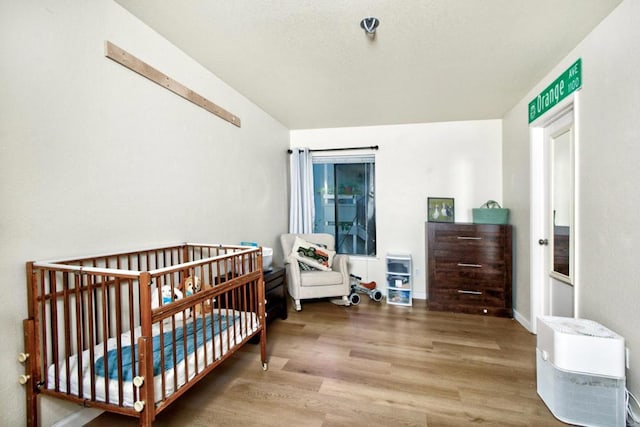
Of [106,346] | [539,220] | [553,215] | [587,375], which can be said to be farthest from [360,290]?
[106,346]

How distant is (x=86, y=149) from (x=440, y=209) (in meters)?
3.60

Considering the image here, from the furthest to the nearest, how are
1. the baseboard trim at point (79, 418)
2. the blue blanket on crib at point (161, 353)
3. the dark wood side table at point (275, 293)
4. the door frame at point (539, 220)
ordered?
the dark wood side table at point (275, 293), the door frame at point (539, 220), the baseboard trim at point (79, 418), the blue blanket on crib at point (161, 353)

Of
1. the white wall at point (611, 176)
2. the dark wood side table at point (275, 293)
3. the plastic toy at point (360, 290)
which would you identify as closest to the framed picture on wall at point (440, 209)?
the plastic toy at point (360, 290)

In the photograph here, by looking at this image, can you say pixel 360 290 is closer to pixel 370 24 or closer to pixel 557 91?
pixel 557 91

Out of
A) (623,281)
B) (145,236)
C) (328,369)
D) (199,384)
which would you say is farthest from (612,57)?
(199,384)

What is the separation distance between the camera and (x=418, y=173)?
382 cm

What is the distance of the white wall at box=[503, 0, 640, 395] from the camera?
59.1 inches

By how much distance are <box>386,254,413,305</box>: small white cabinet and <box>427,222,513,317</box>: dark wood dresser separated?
12.0 inches

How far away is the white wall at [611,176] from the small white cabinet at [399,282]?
1740 millimetres

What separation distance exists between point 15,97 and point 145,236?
3.01ft

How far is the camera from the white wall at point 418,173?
3623mm

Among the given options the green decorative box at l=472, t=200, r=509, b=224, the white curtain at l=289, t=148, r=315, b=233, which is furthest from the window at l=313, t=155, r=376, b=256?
the green decorative box at l=472, t=200, r=509, b=224

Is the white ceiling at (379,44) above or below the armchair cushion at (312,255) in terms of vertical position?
above

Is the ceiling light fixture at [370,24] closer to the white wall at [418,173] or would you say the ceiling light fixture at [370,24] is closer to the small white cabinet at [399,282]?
the white wall at [418,173]
